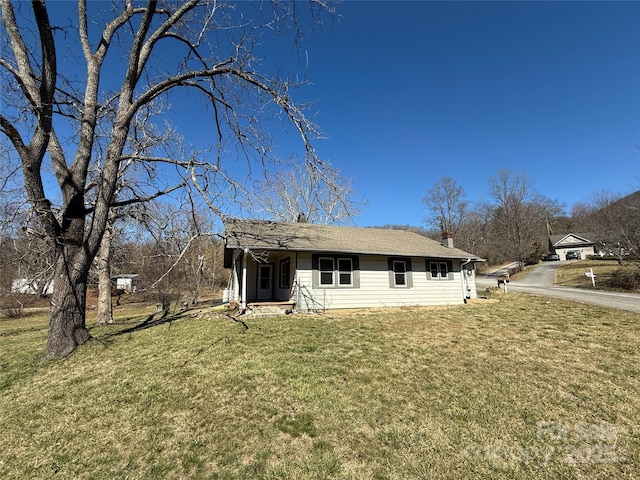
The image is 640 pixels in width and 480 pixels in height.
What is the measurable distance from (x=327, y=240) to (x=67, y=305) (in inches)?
332

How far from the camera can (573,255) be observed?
41938 mm

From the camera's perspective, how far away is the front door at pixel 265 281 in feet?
47.4

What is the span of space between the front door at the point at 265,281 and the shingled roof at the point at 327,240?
91.2 inches

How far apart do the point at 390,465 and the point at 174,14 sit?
31.8ft

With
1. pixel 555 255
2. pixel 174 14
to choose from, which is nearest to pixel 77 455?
pixel 174 14

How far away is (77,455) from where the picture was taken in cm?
297

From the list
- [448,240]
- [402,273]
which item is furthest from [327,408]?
[448,240]

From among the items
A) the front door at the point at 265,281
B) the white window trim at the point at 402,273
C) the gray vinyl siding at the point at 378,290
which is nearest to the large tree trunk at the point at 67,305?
the gray vinyl siding at the point at 378,290

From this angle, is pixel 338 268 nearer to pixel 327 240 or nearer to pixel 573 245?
pixel 327 240

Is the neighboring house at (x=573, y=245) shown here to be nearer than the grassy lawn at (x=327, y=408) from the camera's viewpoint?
No

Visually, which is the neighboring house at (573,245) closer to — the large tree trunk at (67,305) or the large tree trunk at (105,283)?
the large tree trunk at (105,283)

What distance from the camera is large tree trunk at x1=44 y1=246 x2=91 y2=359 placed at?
6.17 metres

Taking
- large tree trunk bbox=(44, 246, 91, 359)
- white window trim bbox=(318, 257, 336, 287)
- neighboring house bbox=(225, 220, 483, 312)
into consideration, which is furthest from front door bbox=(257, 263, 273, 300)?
large tree trunk bbox=(44, 246, 91, 359)

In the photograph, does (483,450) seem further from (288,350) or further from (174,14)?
(174,14)
